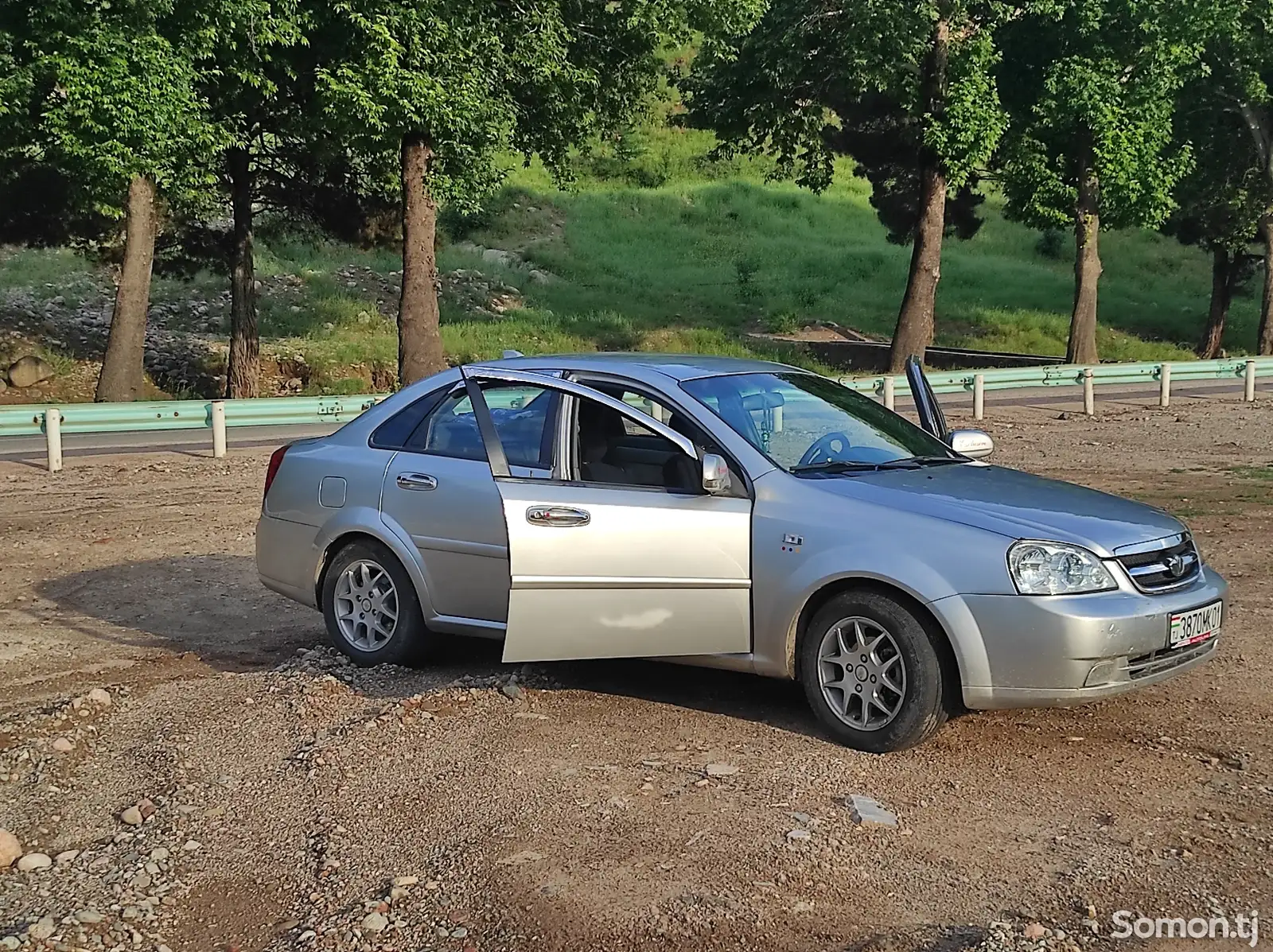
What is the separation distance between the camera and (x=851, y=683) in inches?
211

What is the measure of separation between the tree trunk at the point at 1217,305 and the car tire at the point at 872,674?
38362mm

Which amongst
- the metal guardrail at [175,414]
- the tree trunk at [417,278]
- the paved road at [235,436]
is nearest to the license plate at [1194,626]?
the metal guardrail at [175,414]

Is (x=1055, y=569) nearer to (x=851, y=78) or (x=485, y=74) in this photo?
(x=485, y=74)

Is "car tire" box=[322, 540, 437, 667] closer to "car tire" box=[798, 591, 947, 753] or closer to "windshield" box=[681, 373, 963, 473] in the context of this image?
"windshield" box=[681, 373, 963, 473]

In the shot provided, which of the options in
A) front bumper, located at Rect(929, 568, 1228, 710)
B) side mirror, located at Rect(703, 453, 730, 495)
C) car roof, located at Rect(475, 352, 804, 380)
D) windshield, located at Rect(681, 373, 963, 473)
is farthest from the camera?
car roof, located at Rect(475, 352, 804, 380)

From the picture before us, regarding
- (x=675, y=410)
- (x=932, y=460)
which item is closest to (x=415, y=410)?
(x=675, y=410)

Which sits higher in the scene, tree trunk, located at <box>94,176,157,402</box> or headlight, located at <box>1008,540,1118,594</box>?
tree trunk, located at <box>94,176,157,402</box>

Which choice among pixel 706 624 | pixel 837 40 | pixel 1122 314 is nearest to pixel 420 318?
pixel 837 40

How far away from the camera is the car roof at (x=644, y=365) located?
6.32 metres

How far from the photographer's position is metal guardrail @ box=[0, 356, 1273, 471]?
16500 mm

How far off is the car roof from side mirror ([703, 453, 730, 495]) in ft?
2.36

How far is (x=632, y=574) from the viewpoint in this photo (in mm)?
5695

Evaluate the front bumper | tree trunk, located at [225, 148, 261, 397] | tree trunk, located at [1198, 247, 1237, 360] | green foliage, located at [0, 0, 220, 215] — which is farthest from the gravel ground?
tree trunk, located at [1198, 247, 1237, 360]

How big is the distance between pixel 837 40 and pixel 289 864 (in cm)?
2317
